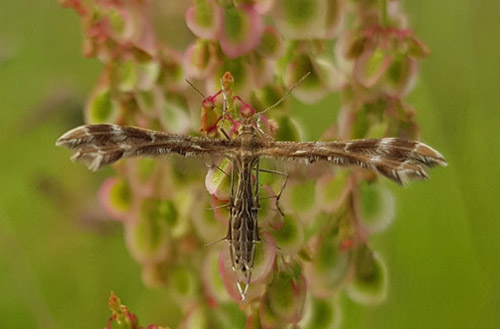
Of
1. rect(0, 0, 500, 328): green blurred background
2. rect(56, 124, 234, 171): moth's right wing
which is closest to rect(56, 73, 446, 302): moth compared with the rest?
rect(56, 124, 234, 171): moth's right wing

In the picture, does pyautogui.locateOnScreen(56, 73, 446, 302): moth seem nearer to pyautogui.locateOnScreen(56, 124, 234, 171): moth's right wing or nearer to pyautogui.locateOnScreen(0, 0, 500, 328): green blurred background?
pyautogui.locateOnScreen(56, 124, 234, 171): moth's right wing

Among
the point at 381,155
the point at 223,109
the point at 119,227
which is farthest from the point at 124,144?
the point at 119,227

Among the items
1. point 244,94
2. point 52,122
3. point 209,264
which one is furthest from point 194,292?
point 52,122

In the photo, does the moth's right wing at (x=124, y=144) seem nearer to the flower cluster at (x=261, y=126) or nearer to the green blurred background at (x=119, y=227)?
the flower cluster at (x=261, y=126)

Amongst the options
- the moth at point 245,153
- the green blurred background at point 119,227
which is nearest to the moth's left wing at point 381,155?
the moth at point 245,153

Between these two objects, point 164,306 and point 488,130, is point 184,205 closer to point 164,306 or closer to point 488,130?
point 164,306

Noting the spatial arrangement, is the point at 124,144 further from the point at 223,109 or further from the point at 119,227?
the point at 119,227
